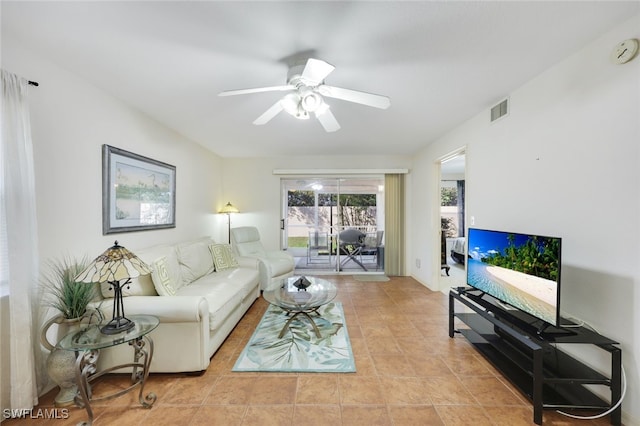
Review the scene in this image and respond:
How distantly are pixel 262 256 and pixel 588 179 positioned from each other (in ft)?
12.8

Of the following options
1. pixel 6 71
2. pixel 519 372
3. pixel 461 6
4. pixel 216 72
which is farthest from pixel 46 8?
pixel 519 372

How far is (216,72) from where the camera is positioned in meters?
2.02

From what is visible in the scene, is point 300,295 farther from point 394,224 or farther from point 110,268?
point 394,224

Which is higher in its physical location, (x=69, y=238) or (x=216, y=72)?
(x=216, y=72)

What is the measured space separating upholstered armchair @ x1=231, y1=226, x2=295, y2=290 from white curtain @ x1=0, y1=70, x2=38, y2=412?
2465mm

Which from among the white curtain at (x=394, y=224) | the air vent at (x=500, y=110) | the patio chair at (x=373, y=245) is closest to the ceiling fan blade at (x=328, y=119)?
the air vent at (x=500, y=110)

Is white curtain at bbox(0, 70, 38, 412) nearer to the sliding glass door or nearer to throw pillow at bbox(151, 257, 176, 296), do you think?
throw pillow at bbox(151, 257, 176, 296)

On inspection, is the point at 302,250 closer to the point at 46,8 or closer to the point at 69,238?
the point at 69,238

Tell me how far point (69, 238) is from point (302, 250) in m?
3.93

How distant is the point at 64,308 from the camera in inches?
71.5

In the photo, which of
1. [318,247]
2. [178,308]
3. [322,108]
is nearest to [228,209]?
[318,247]

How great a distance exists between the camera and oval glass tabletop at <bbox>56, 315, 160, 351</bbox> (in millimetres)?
1569

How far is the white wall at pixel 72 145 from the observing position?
184 centimetres

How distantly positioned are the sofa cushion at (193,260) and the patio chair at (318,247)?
2334 mm
